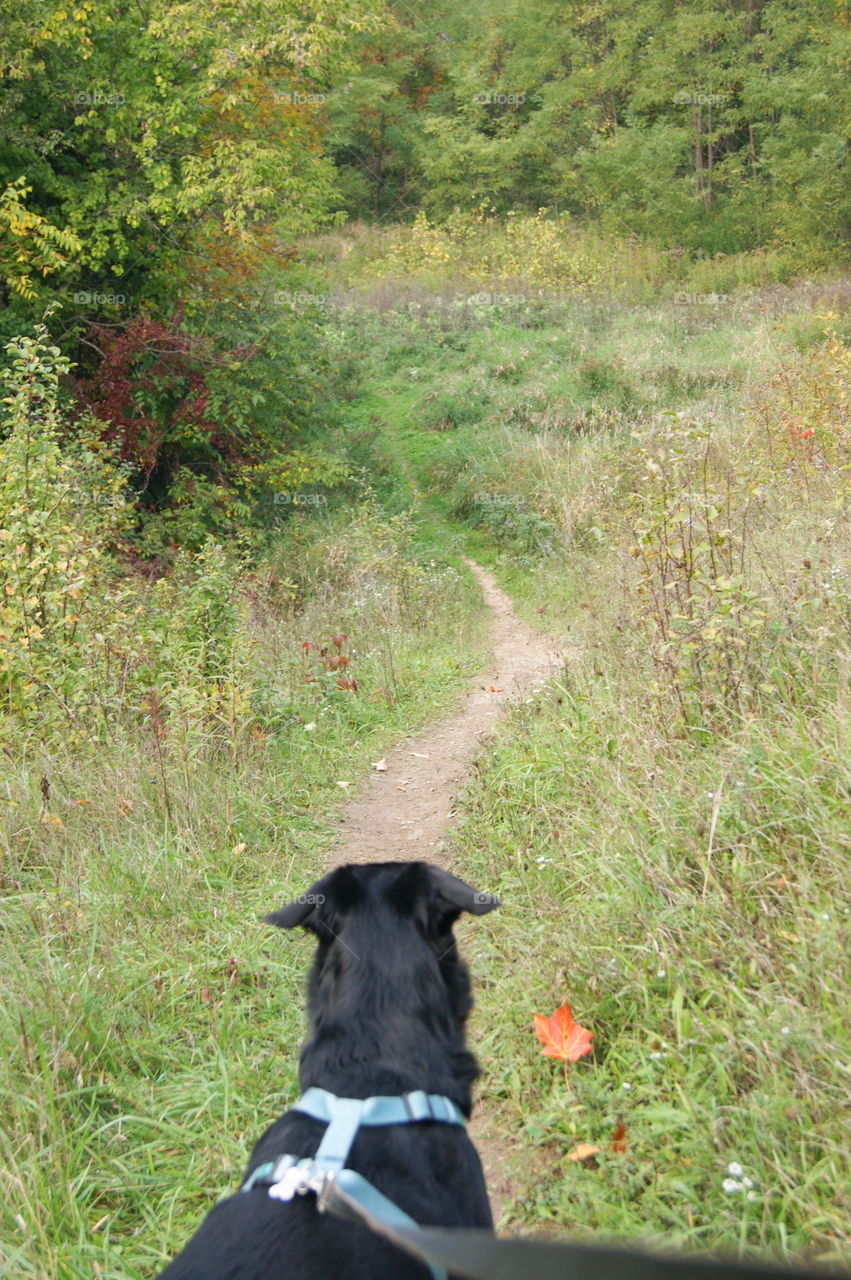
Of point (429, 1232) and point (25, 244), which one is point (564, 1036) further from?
point (25, 244)

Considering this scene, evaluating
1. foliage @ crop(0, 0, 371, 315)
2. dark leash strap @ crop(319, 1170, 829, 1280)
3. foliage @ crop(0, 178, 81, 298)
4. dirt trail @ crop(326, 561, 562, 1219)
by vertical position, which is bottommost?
dirt trail @ crop(326, 561, 562, 1219)

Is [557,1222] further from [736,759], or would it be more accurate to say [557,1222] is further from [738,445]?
[738,445]

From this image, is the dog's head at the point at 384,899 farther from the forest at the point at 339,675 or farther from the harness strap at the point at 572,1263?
the harness strap at the point at 572,1263

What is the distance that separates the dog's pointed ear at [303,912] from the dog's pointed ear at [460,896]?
0.84 ft

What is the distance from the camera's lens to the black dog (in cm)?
149

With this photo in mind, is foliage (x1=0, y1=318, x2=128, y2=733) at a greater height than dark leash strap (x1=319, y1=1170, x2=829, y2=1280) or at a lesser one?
lesser

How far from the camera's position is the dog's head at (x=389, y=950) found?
6.48 feet

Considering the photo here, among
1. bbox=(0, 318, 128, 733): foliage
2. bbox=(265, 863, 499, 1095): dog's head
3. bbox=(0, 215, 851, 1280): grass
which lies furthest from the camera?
bbox=(0, 318, 128, 733): foliage

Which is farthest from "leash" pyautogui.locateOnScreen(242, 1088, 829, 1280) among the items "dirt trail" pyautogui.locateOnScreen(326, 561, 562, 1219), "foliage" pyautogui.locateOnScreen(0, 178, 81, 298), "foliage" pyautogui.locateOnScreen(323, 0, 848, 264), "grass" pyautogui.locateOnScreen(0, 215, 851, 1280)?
"foliage" pyautogui.locateOnScreen(323, 0, 848, 264)

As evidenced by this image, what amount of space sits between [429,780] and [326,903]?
10.5ft

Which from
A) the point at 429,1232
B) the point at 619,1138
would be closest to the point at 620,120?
the point at 619,1138

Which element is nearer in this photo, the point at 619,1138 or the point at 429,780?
the point at 619,1138

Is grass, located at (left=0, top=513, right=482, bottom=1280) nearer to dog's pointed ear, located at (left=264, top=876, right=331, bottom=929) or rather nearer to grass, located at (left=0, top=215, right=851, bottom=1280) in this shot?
grass, located at (left=0, top=215, right=851, bottom=1280)

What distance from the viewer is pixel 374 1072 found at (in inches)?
73.2
